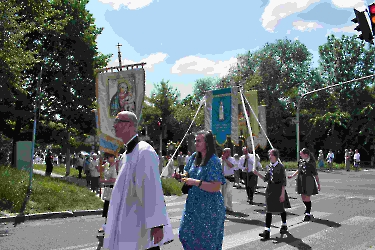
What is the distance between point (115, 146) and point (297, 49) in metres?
50.9

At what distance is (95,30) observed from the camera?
94.6 ft

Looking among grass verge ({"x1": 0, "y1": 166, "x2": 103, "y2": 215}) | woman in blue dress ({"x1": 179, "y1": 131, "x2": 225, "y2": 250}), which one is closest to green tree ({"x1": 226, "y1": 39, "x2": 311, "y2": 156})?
grass verge ({"x1": 0, "y1": 166, "x2": 103, "y2": 215})

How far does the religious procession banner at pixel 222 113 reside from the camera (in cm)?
1399

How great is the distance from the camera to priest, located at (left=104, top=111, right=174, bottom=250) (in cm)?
312

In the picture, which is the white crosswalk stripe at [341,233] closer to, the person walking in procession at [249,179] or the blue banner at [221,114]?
the person walking in procession at [249,179]

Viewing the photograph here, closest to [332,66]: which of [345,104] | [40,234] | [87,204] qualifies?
[345,104]

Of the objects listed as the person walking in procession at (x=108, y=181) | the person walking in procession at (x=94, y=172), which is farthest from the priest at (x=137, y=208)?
the person walking in procession at (x=94, y=172)

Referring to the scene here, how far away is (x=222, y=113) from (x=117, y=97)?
4883 millimetres

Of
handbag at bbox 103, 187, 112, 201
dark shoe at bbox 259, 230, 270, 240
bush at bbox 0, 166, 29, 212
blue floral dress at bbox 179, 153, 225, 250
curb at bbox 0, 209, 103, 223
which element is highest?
blue floral dress at bbox 179, 153, 225, 250

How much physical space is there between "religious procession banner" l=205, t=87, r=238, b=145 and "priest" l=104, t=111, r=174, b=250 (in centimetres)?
1072

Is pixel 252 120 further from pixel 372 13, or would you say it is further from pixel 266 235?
pixel 266 235

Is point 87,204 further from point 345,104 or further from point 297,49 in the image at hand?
point 297,49

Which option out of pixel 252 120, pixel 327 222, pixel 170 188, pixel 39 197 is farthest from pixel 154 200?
pixel 252 120

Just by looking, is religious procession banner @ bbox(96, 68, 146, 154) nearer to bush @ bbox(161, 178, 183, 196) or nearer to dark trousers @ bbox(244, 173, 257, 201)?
dark trousers @ bbox(244, 173, 257, 201)
